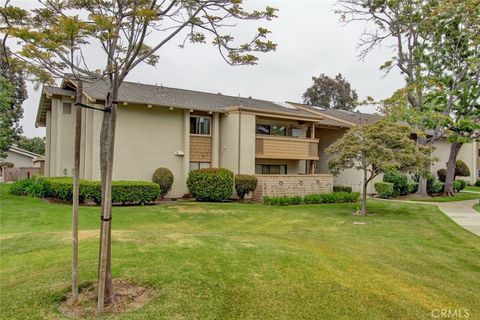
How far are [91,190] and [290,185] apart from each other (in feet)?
35.2

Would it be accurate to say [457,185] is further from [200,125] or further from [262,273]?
[262,273]

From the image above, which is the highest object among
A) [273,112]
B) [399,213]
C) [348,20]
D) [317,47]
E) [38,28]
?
[348,20]

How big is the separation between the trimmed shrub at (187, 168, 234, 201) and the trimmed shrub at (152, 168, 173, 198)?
998mm

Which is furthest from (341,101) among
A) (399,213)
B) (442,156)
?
(399,213)

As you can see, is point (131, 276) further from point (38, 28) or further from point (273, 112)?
point (273, 112)

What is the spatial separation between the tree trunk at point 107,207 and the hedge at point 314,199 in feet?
48.3

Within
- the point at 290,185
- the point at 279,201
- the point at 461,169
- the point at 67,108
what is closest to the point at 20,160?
the point at 67,108

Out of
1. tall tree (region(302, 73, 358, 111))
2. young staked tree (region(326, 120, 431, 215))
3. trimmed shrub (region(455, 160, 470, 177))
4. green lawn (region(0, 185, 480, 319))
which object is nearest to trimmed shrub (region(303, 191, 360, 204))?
young staked tree (region(326, 120, 431, 215))

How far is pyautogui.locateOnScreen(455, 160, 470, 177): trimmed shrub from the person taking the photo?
34562mm

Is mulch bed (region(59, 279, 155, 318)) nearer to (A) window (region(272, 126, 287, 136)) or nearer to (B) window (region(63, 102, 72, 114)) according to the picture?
(B) window (region(63, 102, 72, 114))

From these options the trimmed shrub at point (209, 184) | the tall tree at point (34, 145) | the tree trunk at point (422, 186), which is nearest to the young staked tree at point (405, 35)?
the tree trunk at point (422, 186)

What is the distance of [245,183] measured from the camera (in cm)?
1998

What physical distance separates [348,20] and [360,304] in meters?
22.1

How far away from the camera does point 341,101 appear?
52.7 meters
